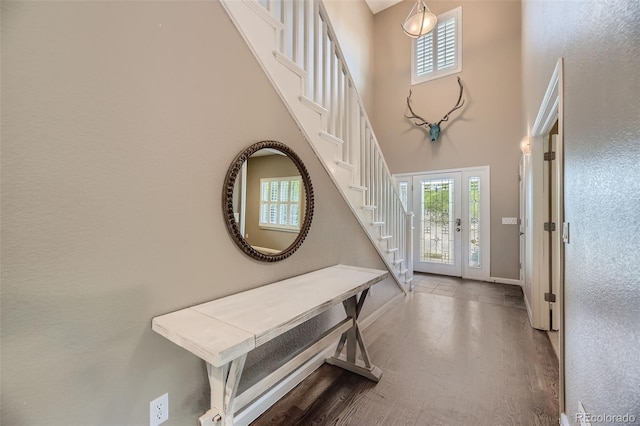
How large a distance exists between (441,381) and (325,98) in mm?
2335

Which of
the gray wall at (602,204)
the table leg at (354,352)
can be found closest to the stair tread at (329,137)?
the table leg at (354,352)

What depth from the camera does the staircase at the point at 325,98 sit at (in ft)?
5.32

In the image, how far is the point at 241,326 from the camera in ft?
3.36

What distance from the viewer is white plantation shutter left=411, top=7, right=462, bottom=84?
16.0 ft

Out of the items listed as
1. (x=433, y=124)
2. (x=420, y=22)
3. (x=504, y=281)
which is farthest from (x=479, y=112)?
(x=504, y=281)

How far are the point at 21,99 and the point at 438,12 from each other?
639cm

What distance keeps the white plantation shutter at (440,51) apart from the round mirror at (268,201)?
4623mm

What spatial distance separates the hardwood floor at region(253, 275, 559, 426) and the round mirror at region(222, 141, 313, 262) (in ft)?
3.05

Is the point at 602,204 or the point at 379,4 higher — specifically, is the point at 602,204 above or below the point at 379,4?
below

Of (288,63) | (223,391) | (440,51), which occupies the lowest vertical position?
(223,391)

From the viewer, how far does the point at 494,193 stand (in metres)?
4.49

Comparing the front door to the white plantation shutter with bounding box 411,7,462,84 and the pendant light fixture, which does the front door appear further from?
the pendant light fixture

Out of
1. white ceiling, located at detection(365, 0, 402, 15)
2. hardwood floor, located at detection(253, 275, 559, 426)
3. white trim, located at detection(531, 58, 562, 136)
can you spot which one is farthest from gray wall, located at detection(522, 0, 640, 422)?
white ceiling, located at detection(365, 0, 402, 15)

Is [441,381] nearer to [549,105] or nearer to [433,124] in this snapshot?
[549,105]
